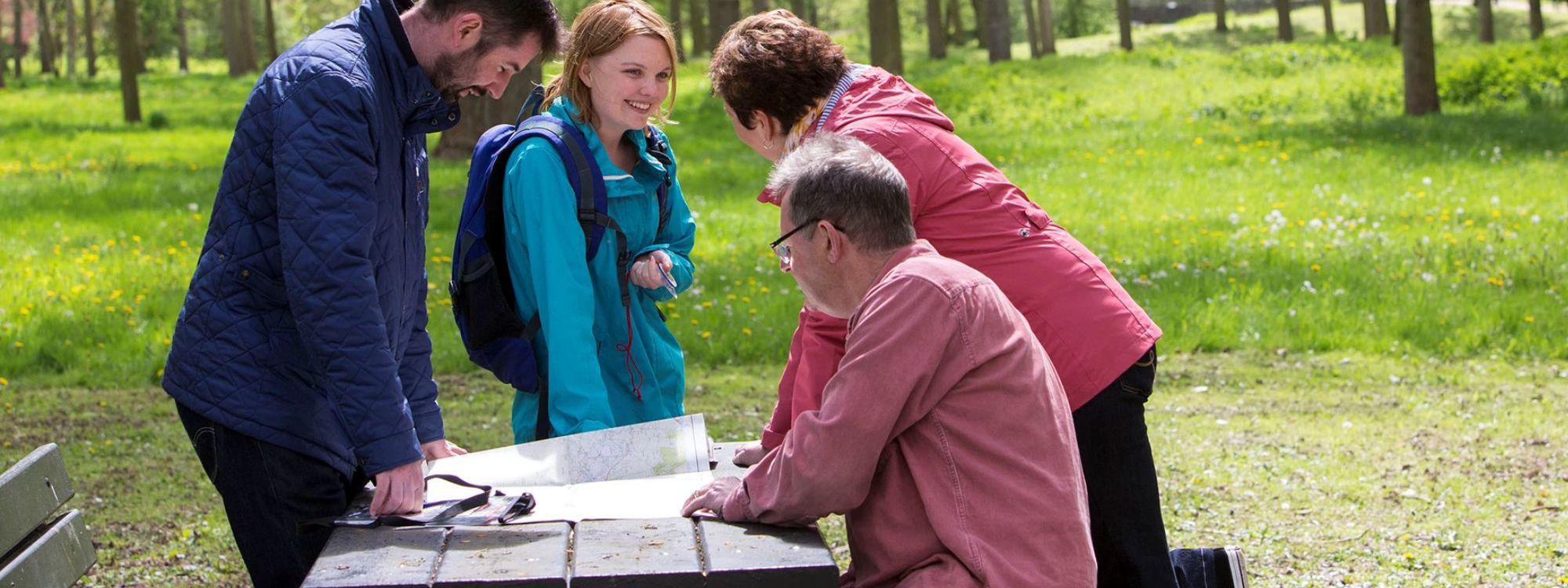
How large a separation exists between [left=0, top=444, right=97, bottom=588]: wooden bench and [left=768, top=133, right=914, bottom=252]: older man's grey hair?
157 centimetres

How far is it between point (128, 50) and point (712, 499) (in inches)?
823

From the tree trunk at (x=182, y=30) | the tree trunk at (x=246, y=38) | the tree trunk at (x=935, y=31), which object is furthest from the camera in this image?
the tree trunk at (x=182, y=30)

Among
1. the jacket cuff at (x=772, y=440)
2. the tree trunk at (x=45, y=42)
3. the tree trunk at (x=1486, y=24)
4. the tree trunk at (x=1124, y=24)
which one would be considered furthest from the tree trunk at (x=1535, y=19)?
the tree trunk at (x=45, y=42)

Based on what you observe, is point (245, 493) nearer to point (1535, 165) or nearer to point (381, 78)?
point (381, 78)

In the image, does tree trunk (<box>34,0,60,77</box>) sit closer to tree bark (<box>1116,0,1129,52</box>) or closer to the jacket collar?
tree bark (<box>1116,0,1129,52</box>)

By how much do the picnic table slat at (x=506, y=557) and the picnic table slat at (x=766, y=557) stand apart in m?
0.25

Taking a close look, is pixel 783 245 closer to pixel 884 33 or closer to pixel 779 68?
pixel 779 68

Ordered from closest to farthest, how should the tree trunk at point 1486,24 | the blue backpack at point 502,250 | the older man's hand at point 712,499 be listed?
the older man's hand at point 712,499 < the blue backpack at point 502,250 < the tree trunk at point 1486,24

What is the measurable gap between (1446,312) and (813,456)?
7.50m

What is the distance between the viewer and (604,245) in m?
3.77

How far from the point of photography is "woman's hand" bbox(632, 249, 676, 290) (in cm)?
378

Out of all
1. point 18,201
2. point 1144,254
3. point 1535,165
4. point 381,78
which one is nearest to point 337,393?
point 381,78

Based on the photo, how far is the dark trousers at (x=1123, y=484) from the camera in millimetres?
3262

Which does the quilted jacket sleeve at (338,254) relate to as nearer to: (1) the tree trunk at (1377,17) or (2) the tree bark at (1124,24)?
(1) the tree trunk at (1377,17)
